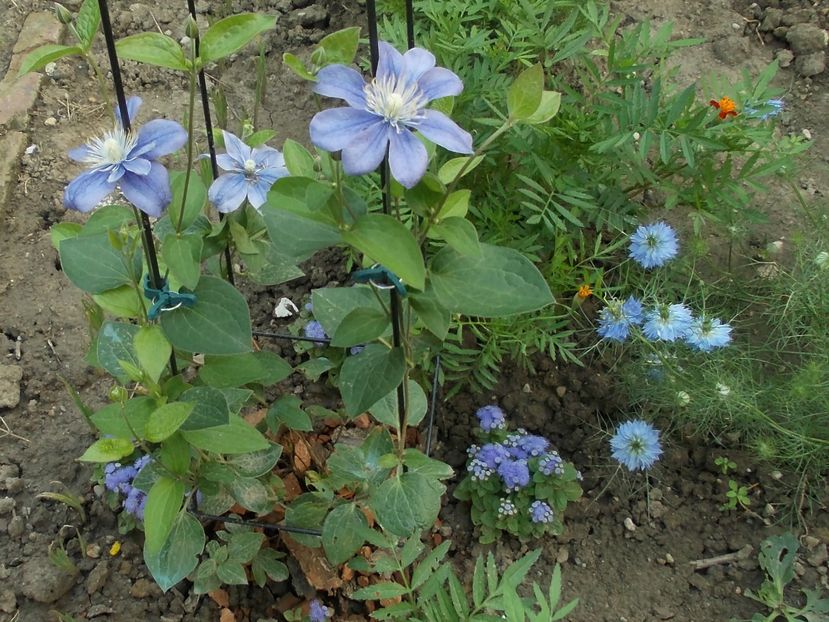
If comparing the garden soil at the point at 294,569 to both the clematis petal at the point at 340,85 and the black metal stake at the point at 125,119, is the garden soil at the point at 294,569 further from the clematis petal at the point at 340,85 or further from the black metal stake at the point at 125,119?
the clematis petal at the point at 340,85

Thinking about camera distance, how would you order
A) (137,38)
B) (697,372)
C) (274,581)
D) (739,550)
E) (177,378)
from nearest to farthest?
(137,38), (177,378), (274,581), (739,550), (697,372)

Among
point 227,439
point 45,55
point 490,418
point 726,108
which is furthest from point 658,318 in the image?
point 45,55

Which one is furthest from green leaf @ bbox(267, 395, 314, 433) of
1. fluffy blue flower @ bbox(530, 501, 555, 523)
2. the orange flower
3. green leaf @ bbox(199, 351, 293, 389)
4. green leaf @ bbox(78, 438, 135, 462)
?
the orange flower

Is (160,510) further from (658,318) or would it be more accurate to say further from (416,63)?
(658,318)

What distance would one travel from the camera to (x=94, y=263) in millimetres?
1211

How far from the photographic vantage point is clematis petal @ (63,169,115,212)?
1.04m

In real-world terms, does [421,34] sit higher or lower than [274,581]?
higher

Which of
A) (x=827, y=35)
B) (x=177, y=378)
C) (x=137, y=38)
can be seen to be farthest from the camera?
(x=827, y=35)

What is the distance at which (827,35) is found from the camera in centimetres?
284

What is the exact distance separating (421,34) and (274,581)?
4.61ft

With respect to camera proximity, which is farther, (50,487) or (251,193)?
(50,487)

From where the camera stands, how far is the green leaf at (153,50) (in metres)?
1.00

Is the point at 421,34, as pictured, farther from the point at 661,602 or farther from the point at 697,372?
the point at 661,602

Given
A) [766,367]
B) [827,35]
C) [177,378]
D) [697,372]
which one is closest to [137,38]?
[177,378]
